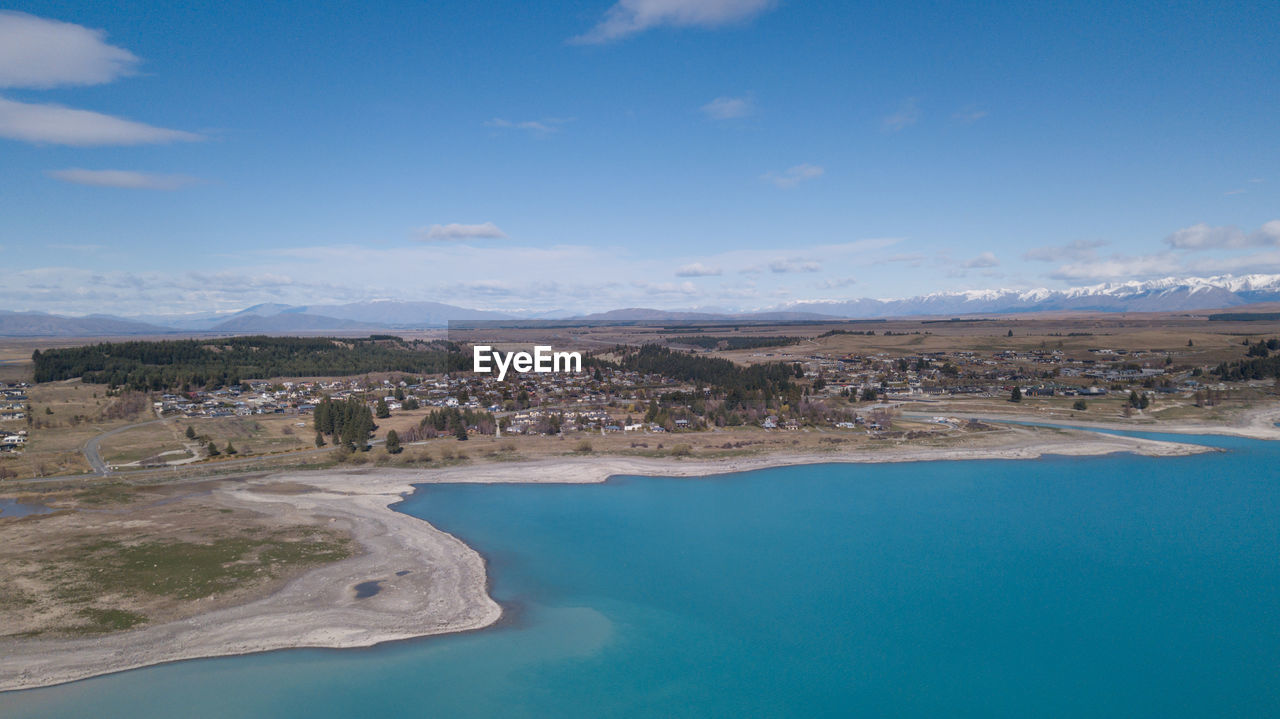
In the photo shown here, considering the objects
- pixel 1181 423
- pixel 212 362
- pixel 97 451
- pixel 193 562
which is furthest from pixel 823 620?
pixel 212 362

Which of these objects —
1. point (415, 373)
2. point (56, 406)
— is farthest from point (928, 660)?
point (415, 373)

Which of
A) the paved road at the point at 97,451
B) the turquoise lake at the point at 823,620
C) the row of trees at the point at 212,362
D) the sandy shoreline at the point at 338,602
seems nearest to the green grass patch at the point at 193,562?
the sandy shoreline at the point at 338,602

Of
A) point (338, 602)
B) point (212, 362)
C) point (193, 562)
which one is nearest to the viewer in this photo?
point (338, 602)

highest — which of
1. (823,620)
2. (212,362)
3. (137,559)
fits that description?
(212,362)

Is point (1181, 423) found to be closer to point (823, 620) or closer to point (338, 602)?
point (823, 620)

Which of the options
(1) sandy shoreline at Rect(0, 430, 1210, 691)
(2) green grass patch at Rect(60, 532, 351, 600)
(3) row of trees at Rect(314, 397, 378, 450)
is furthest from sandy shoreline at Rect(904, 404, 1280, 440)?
(2) green grass patch at Rect(60, 532, 351, 600)

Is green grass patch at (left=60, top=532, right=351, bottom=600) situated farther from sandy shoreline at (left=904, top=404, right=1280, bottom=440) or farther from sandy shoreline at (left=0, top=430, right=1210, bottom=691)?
sandy shoreline at (left=904, top=404, right=1280, bottom=440)

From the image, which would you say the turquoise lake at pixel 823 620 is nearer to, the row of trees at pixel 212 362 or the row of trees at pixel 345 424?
the row of trees at pixel 345 424
